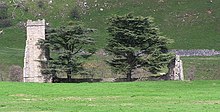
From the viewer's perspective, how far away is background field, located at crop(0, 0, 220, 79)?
436 feet

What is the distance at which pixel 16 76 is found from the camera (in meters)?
91.1

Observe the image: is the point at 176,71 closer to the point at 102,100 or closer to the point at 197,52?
the point at 102,100

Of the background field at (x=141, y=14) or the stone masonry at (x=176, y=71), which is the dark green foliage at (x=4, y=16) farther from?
the stone masonry at (x=176, y=71)

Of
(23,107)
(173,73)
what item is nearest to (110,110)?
(23,107)

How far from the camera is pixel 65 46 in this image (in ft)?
255

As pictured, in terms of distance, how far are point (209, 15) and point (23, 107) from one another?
11429 cm

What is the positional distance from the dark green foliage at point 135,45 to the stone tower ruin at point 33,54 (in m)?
8.91

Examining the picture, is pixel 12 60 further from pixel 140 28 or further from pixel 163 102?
pixel 163 102

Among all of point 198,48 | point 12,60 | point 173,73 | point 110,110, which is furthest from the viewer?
point 198,48

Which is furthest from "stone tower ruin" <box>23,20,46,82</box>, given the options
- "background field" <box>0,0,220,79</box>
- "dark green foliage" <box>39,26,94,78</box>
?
"background field" <box>0,0,220,79</box>

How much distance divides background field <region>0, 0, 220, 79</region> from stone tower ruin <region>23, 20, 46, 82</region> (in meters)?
47.8

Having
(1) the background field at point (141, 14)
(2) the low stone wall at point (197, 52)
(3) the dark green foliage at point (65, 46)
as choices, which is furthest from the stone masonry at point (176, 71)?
(1) the background field at point (141, 14)

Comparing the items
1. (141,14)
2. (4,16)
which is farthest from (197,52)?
(4,16)

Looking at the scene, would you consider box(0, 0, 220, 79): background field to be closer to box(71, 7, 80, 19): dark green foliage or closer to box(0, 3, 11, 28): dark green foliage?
box(71, 7, 80, 19): dark green foliage
